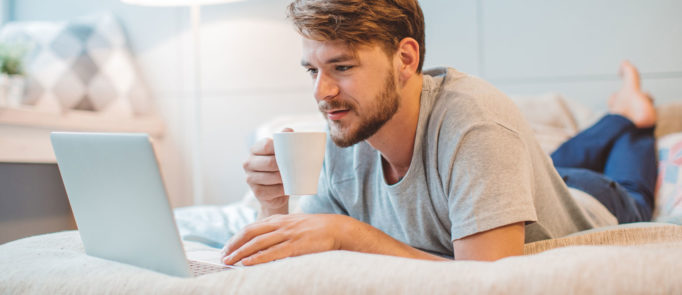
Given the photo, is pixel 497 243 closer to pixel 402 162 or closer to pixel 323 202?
pixel 402 162

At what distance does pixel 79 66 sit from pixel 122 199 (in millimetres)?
1867

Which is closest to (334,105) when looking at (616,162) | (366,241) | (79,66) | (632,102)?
(366,241)

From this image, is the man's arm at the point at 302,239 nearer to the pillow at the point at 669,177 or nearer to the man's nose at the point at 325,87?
the man's nose at the point at 325,87

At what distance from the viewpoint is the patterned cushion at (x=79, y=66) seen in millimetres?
2143

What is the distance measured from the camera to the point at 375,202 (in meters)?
1.13

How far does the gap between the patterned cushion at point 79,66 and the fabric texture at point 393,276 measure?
1.69 metres

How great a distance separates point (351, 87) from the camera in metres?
0.93

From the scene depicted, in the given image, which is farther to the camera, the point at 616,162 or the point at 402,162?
the point at 616,162

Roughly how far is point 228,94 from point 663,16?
182 cm

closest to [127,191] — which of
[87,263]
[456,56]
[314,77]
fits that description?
[87,263]

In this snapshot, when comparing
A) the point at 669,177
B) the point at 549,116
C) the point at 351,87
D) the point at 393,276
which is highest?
the point at 351,87

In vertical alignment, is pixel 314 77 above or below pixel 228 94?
above

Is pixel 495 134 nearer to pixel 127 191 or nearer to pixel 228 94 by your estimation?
pixel 127 191

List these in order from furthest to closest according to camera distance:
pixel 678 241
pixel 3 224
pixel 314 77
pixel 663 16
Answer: pixel 663 16, pixel 3 224, pixel 314 77, pixel 678 241
